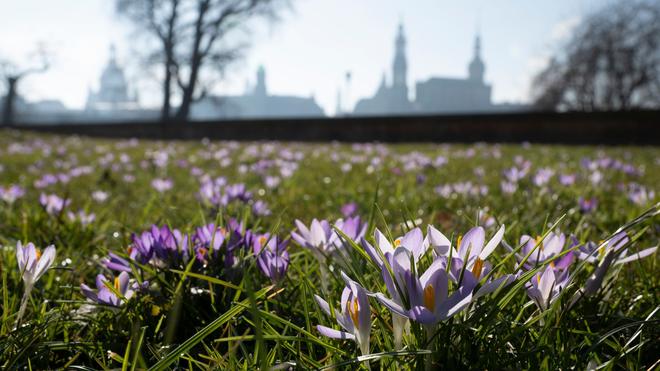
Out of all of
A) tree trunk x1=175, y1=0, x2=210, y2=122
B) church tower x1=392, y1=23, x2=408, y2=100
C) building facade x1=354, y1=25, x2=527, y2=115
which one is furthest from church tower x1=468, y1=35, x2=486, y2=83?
tree trunk x1=175, y1=0, x2=210, y2=122

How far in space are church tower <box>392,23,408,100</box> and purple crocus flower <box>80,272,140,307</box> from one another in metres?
162

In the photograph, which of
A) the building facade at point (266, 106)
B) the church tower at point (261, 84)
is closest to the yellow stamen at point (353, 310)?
the building facade at point (266, 106)

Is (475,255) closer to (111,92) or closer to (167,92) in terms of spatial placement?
(167,92)

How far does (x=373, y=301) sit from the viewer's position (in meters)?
0.82

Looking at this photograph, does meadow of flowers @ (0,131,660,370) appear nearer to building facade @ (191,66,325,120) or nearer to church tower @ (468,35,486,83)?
building facade @ (191,66,325,120)

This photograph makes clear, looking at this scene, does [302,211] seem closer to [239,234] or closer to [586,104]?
[239,234]

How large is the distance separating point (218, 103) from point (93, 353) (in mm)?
31242

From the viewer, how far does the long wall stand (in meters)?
10.5

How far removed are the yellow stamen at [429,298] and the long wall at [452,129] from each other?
11240mm

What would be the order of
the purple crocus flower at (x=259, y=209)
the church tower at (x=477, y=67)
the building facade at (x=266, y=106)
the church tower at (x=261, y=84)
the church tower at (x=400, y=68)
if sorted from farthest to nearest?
1. the church tower at (x=261, y=84)
2. the church tower at (x=477, y=67)
3. the church tower at (x=400, y=68)
4. the building facade at (x=266, y=106)
5. the purple crocus flower at (x=259, y=209)

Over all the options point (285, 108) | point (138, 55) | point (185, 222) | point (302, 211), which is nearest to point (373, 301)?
point (185, 222)

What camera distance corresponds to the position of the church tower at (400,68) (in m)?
158

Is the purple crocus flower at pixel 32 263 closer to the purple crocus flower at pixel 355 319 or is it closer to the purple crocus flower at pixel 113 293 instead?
the purple crocus flower at pixel 113 293

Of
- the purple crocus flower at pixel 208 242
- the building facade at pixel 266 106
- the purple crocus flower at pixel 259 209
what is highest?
the building facade at pixel 266 106
